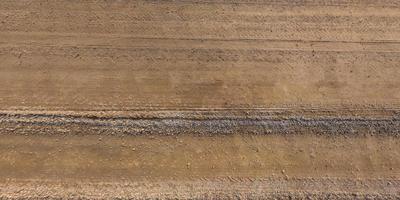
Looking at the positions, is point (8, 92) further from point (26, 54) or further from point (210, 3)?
point (210, 3)

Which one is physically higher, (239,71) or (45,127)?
(239,71)

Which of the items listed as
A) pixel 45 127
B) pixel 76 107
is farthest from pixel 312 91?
pixel 45 127

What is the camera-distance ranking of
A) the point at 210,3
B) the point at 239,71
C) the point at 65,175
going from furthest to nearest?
the point at 210,3 < the point at 239,71 < the point at 65,175

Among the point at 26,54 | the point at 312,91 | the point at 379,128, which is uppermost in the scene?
the point at 26,54

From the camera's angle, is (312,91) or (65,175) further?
(312,91)

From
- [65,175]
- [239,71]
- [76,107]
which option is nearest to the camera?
[65,175]

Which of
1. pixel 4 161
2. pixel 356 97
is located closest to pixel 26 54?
pixel 4 161
